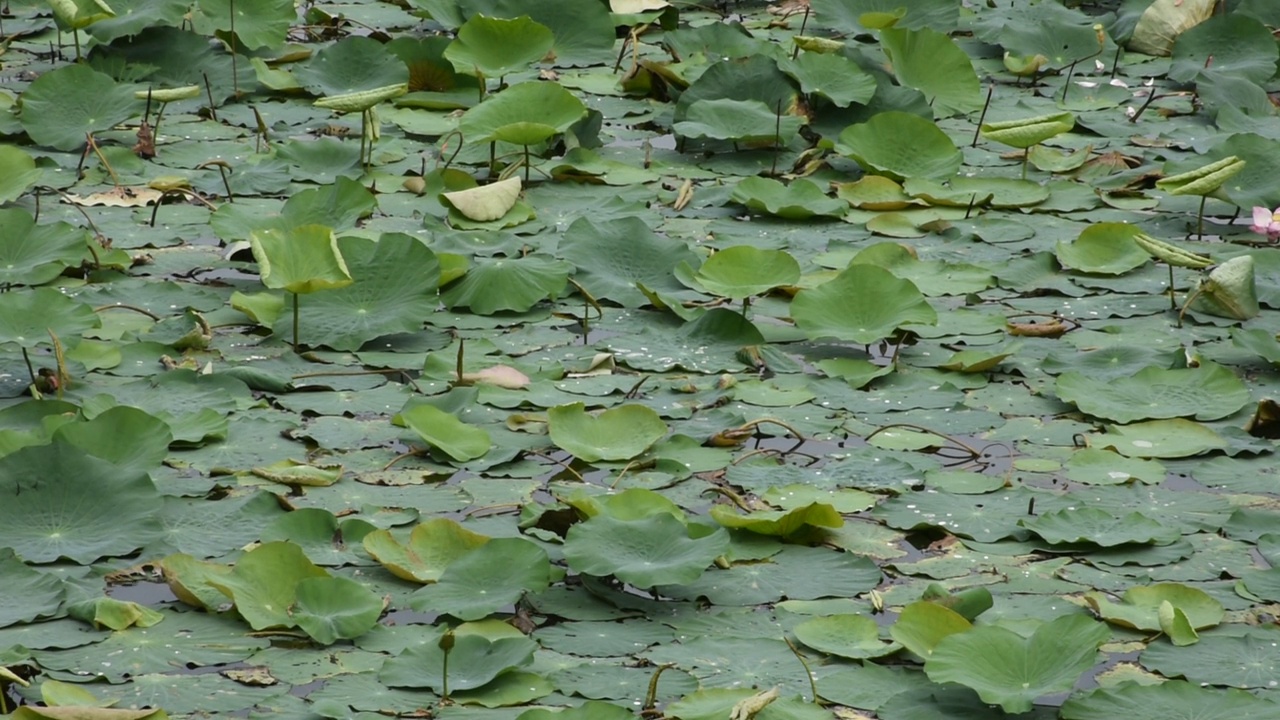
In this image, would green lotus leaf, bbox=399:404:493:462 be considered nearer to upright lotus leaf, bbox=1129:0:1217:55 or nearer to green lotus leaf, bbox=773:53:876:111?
green lotus leaf, bbox=773:53:876:111

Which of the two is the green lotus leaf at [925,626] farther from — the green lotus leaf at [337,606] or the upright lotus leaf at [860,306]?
the upright lotus leaf at [860,306]

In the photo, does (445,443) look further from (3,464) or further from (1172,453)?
(1172,453)

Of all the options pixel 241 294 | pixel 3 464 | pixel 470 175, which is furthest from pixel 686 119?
pixel 3 464

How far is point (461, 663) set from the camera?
217 centimetres

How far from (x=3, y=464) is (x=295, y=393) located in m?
0.67

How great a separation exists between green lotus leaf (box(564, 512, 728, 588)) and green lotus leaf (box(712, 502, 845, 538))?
119 millimetres

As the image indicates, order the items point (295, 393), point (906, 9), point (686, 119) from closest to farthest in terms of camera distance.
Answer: point (295, 393) → point (686, 119) → point (906, 9)

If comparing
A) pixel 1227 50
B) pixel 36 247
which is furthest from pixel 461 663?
pixel 1227 50

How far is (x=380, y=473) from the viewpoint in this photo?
2.78 metres

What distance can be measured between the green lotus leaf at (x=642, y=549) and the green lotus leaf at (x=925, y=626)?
0.90 feet

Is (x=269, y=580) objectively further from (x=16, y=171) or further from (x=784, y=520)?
(x=16, y=171)

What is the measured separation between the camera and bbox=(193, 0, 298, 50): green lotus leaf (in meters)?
4.88

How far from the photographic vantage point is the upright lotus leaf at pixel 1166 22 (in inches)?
209

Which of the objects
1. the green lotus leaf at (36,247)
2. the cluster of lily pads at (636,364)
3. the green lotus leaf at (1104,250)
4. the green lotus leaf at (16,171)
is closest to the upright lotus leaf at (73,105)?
the cluster of lily pads at (636,364)
